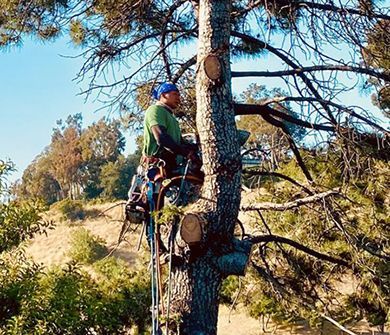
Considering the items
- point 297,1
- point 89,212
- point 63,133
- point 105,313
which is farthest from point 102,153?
point 297,1

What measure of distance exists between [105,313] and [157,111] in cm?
328

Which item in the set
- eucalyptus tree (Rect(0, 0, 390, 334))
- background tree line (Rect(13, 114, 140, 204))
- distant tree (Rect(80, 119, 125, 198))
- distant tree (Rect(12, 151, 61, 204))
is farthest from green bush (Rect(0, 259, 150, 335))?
distant tree (Rect(12, 151, 61, 204))

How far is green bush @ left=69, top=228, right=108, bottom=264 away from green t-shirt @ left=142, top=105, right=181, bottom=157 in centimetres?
1597

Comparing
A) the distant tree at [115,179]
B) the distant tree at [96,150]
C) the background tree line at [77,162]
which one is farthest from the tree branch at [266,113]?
the distant tree at [96,150]

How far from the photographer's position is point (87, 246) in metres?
20.0

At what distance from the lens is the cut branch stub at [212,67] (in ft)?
12.4

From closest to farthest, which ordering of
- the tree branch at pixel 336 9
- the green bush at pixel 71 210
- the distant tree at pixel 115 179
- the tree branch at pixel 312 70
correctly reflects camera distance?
the tree branch at pixel 312 70 → the tree branch at pixel 336 9 → the green bush at pixel 71 210 → the distant tree at pixel 115 179

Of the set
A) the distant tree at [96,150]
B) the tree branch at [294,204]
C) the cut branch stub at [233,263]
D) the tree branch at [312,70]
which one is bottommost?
the cut branch stub at [233,263]

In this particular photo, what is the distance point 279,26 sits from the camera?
5.36 m

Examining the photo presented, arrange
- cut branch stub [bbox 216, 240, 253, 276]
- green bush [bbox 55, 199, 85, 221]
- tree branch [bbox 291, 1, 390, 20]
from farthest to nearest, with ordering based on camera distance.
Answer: green bush [bbox 55, 199, 85, 221]
tree branch [bbox 291, 1, 390, 20]
cut branch stub [bbox 216, 240, 253, 276]

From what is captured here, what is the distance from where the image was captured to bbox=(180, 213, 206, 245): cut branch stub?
3.60 metres

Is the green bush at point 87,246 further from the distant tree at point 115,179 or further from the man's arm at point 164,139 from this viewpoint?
the man's arm at point 164,139

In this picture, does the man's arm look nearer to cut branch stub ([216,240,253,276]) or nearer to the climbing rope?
the climbing rope

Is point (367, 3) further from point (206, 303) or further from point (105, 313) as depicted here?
point (105, 313)
